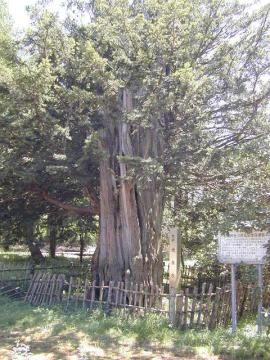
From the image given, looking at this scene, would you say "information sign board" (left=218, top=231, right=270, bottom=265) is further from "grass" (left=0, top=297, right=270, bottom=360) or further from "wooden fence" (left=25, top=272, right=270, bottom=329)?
"grass" (left=0, top=297, right=270, bottom=360)

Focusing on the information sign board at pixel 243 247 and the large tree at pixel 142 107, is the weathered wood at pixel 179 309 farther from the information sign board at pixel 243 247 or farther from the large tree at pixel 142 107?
the large tree at pixel 142 107

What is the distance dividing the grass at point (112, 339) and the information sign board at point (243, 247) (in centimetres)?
122

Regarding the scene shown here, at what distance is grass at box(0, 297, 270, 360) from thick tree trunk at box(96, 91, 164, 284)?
2.21 meters

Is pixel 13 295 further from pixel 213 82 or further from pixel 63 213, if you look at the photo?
pixel 213 82

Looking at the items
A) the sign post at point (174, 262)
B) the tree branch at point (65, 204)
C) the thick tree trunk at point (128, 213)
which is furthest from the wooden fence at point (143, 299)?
the tree branch at point (65, 204)

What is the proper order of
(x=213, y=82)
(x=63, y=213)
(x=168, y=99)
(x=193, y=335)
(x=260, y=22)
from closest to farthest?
(x=193, y=335) < (x=168, y=99) < (x=213, y=82) < (x=260, y=22) < (x=63, y=213)

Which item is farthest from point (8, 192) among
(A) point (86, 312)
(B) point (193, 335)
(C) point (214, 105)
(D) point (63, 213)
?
(B) point (193, 335)

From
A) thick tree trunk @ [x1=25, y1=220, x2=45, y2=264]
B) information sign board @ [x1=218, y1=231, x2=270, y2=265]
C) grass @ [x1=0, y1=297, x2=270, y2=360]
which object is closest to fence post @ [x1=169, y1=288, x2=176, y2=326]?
grass @ [x1=0, y1=297, x2=270, y2=360]

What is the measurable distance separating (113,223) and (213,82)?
13.9 feet

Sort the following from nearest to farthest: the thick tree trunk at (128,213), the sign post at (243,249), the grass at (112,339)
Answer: the grass at (112,339) < the sign post at (243,249) < the thick tree trunk at (128,213)

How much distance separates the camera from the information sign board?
24.2 feet

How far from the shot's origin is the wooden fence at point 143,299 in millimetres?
8211

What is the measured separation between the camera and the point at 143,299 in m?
9.12

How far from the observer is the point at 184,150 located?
9.57 m
